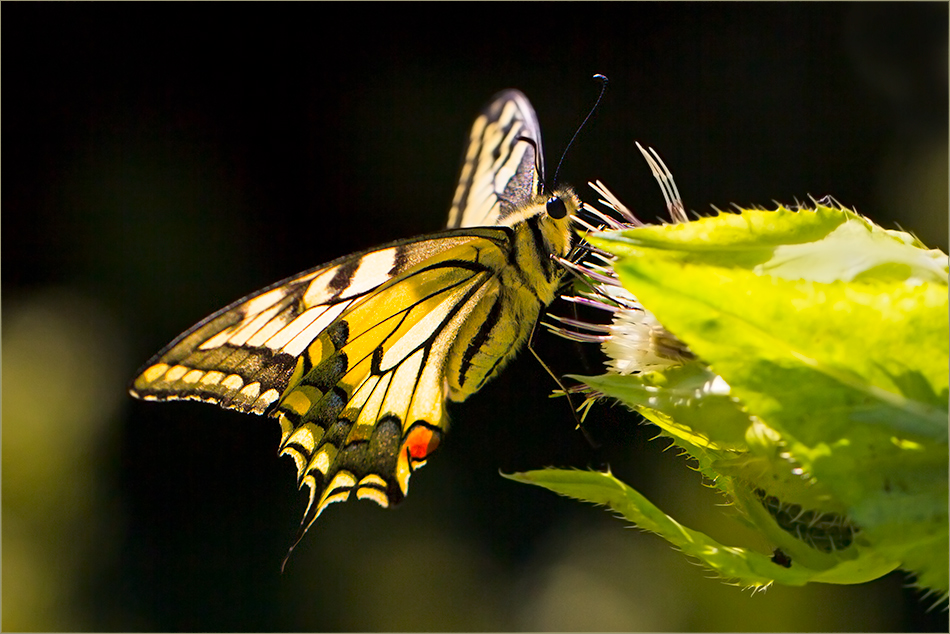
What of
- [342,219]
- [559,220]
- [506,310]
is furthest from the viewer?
[342,219]

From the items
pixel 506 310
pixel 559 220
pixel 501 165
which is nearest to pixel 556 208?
pixel 559 220

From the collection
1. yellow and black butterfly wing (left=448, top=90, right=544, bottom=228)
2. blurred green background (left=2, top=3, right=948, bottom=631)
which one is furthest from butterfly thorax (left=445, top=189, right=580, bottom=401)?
blurred green background (left=2, top=3, right=948, bottom=631)

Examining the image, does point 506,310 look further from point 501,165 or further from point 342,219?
point 342,219

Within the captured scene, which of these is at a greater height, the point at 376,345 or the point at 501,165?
the point at 501,165

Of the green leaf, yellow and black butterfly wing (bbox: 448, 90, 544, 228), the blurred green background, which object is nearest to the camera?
the green leaf

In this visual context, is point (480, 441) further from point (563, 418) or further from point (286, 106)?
point (286, 106)

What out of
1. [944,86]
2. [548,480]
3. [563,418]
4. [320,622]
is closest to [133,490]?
[320,622]

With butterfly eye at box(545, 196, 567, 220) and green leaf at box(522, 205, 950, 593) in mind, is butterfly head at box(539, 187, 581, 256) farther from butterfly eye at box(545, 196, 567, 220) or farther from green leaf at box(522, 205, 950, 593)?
→ green leaf at box(522, 205, 950, 593)
